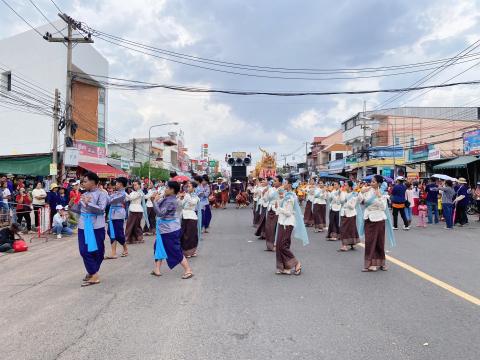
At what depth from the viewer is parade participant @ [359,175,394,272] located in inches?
302

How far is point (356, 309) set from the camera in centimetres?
526

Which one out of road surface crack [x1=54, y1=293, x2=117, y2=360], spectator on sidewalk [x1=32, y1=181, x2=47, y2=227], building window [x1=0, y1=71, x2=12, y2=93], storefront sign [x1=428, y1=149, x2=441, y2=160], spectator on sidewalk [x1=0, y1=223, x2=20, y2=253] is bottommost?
road surface crack [x1=54, y1=293, x2=117, y2=360]

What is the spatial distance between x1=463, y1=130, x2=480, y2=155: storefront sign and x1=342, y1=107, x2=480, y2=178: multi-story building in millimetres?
12054

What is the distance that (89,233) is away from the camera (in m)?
6.71

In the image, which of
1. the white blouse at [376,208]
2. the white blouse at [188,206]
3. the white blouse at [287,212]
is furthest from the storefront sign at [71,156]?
the white blouse at [376,208]

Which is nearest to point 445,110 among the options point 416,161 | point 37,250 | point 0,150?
point 416,161

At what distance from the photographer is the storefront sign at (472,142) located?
2231 cm

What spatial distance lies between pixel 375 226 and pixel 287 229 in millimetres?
1654

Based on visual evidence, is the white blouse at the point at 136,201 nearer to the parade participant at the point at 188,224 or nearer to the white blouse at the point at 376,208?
the parade participant at the point at 188,224

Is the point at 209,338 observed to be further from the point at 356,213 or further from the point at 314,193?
the point at 314,193

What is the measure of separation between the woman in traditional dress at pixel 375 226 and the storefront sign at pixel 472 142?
17.0 meters

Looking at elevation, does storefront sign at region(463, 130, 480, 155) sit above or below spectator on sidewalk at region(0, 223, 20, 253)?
above

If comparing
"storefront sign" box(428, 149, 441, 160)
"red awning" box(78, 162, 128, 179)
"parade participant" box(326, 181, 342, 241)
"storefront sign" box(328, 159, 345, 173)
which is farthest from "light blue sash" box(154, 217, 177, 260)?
"storefront sign" box(328, 159, 345, 173)

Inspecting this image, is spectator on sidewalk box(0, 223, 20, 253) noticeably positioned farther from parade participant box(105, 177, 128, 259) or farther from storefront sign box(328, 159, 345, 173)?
storefront sign box(328, 159, 345, 173)
